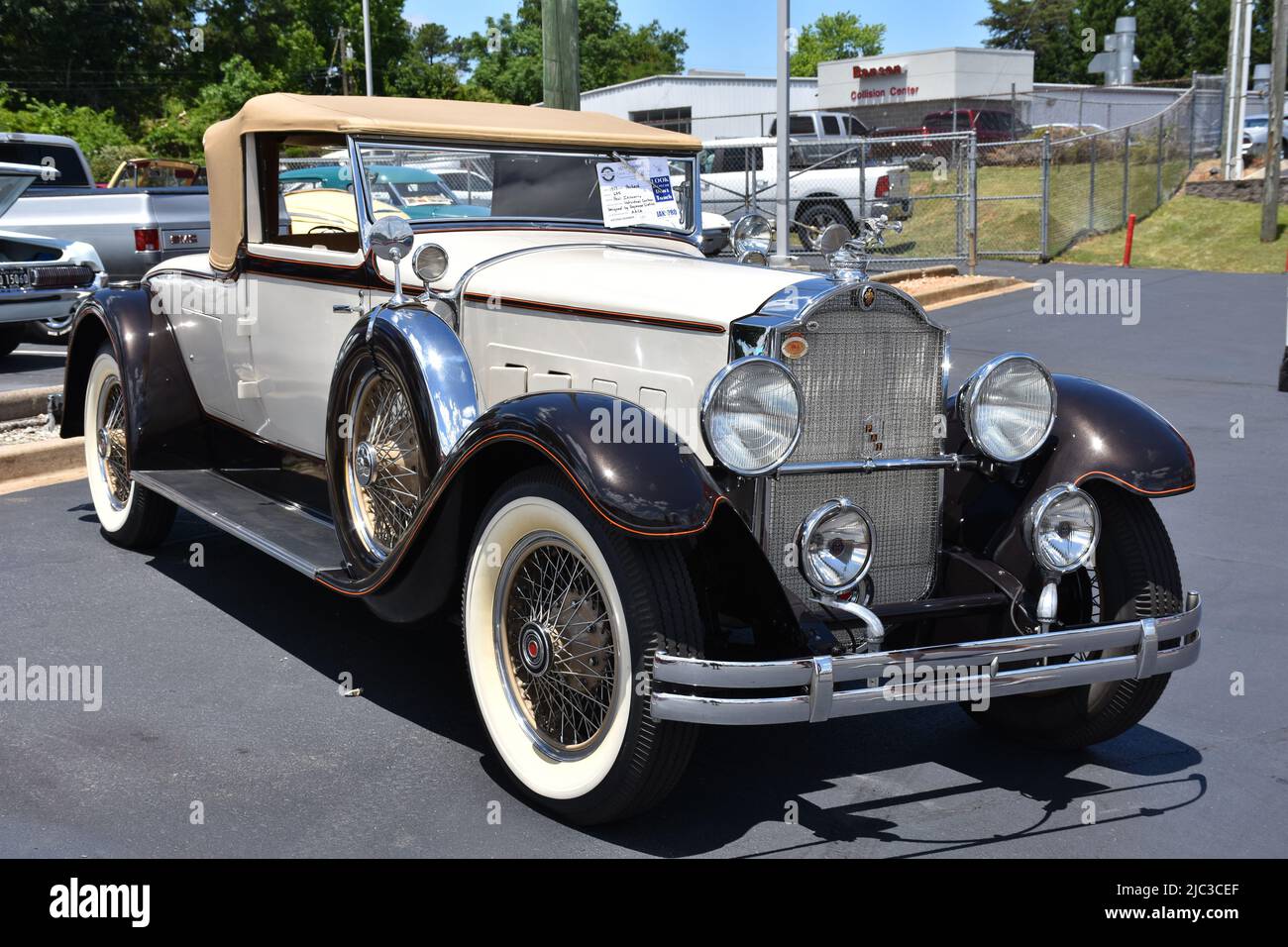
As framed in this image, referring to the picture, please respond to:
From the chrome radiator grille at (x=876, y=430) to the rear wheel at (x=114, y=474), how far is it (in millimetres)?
3339

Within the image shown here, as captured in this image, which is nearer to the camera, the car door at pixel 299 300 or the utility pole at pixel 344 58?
the car door at pixel 299 300

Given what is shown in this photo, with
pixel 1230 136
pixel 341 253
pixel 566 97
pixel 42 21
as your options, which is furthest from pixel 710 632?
pixel 42 21

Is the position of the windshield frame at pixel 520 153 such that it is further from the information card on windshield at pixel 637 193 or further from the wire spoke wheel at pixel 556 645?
the wire spoke wheel at pixel 556 645

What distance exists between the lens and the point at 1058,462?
12.1ft

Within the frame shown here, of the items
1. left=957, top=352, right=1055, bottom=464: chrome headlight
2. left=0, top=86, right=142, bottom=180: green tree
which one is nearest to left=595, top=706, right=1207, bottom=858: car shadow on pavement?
left=957, top=352, right=1055, bottom=464: chrome headlight

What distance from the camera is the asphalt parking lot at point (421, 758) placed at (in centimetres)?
321

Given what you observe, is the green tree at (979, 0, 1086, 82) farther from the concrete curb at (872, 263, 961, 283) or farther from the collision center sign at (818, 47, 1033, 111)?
the concrete curb at (872, 263, 961, 283)

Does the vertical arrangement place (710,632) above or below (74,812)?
above

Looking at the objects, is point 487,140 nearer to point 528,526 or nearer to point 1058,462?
point 528,526

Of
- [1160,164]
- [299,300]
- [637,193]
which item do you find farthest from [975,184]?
[299,300]

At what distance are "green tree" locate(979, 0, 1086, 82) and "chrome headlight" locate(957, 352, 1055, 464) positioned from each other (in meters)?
64.0

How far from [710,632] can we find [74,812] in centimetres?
173

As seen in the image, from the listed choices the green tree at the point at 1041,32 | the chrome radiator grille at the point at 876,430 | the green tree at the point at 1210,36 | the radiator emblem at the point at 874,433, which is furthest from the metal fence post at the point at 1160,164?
the green tree at the point at 1041,32

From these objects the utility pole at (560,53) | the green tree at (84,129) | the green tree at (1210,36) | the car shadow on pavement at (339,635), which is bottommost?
the car shadow on pavement at (339,635)
